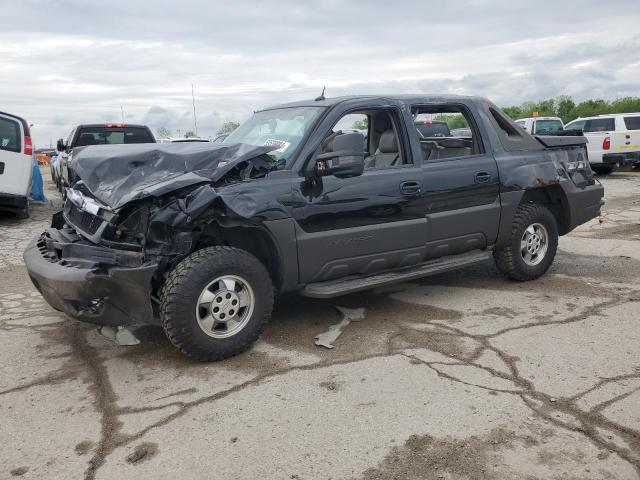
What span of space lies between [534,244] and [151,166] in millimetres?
3801

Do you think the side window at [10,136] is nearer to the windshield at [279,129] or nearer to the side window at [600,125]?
the windshield at [279,129]

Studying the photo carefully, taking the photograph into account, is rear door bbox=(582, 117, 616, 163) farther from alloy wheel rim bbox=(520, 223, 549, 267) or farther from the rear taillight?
the rear taillight

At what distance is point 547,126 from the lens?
2045cm

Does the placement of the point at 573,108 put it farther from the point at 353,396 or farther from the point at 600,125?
the point at 353,396

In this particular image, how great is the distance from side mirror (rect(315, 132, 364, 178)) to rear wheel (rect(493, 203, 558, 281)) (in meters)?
2.14

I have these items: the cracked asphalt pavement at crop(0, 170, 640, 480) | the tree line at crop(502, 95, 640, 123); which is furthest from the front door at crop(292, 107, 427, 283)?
the tree line at crop(502, 95, 640, 123)

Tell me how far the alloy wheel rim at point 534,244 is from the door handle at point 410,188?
1509 millimetres

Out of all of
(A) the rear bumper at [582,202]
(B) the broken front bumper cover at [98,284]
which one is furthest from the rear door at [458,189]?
(B) the broken front bumper cover at [98,284]

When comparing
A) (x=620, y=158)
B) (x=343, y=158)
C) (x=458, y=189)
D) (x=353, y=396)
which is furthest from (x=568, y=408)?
(x=620, y=158)

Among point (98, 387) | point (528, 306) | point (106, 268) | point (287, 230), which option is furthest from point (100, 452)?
point (528, 306)

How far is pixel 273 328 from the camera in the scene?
4.75 metres

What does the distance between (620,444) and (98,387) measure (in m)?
2.97

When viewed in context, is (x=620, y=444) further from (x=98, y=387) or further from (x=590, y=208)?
(x=590, y=208)

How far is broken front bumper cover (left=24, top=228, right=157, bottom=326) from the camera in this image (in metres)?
3.70
